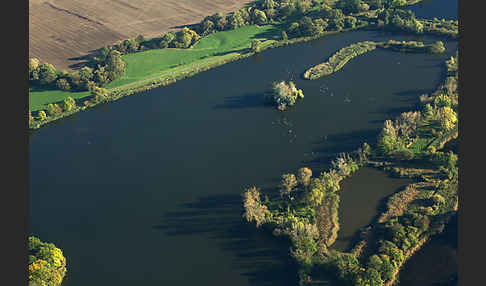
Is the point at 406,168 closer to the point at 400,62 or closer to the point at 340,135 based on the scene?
the point at 340,135

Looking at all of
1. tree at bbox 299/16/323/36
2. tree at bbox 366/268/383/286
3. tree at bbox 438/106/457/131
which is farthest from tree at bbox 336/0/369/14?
tree at bbox 366/268/383/286

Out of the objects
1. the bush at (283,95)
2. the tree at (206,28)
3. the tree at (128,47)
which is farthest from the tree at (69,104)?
the bush at (283,95)

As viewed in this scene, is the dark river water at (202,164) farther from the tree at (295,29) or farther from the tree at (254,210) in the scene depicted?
the tree at (295,29)

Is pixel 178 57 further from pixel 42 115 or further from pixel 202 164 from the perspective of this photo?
pixel 202 164

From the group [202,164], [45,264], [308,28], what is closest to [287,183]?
[202,164]

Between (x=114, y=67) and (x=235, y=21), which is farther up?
(x=235, y=21)
